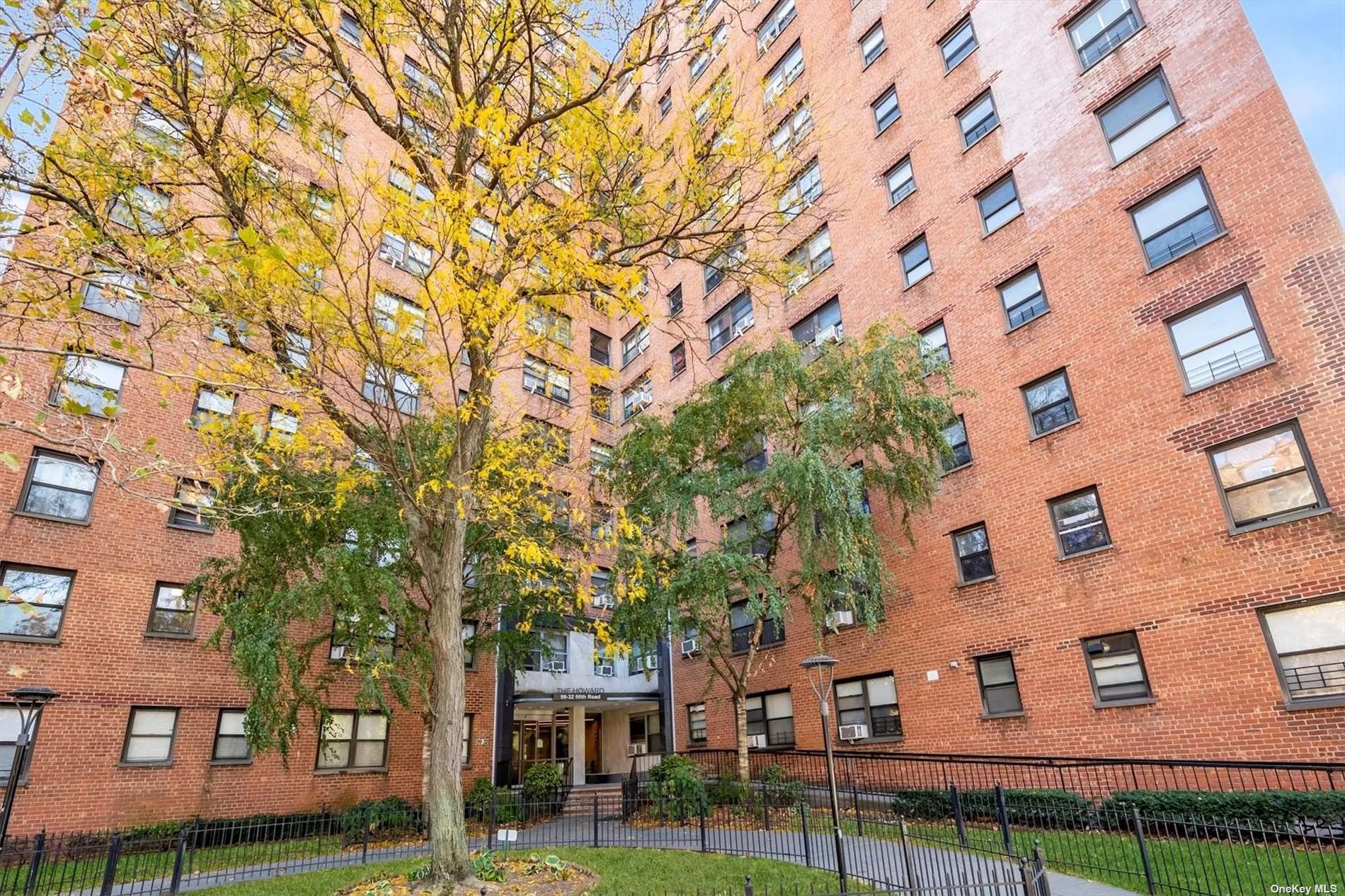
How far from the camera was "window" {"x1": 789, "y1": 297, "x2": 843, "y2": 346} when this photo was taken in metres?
21.5

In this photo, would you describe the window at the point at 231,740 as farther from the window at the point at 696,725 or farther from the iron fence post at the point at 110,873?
the window at the point at 696,725

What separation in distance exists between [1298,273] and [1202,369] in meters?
2.07

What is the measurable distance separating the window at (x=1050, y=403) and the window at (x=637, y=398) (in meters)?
14.5

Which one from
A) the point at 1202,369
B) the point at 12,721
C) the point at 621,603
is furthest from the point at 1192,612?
the point at 12,721

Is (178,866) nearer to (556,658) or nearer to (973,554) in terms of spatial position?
(556,658)

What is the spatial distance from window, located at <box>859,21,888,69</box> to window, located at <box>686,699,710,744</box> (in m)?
21.4

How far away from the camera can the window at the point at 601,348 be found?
31578mm

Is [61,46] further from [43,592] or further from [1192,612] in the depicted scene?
[1192,612]

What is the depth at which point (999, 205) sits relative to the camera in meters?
17.9

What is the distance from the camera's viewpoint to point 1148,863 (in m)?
8.50

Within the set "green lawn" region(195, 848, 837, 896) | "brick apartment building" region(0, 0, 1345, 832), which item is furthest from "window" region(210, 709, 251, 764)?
"green lawn" region(195, 848, 837, 896)

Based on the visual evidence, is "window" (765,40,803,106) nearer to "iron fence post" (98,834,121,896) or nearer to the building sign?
the building sign

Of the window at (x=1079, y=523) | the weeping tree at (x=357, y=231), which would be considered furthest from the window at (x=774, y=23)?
the window at (x=1079, y=523)

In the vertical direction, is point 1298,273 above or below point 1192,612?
above
